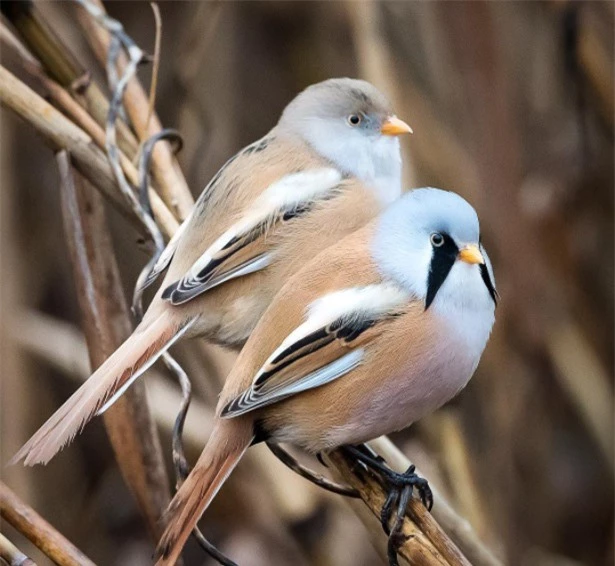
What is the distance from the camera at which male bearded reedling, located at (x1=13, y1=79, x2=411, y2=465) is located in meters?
2.08

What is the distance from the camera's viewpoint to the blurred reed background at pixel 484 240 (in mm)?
2875

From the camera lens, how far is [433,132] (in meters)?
3.09

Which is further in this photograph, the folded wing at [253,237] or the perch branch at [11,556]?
the folded wing at [253,237]

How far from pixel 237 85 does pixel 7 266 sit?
3.41ft

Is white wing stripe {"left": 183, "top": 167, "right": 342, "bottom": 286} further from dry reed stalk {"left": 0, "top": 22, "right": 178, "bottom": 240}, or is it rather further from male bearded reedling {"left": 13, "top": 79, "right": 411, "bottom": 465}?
dry reed stalk {"left": 0, "top": 22, "right": 178, "bottom": 240}

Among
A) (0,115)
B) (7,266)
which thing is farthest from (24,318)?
(0,115)

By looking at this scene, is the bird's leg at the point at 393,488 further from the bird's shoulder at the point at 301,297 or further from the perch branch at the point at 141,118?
the perch branch at the point at 141,118

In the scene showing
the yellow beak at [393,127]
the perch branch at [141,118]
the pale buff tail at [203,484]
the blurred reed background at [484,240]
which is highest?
the perch branch at [141,118]

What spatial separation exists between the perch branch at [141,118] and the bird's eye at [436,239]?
666mm

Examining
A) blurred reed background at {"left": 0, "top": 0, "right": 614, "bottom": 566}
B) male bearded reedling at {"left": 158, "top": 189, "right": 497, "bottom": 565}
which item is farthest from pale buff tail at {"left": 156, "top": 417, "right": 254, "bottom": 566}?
blurred reed background at {"left": 0, "top": 0, "right": 614, "bottom": 566}

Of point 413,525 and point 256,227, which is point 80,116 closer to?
point 256,227

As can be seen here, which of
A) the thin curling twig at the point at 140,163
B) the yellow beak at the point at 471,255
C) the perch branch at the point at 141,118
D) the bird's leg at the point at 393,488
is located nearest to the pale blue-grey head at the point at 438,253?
the yellow beak at the point at 471,255

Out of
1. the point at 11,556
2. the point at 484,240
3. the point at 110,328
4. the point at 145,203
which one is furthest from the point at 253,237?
the point at 484,240

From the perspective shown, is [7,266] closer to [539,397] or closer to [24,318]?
[24,318]
